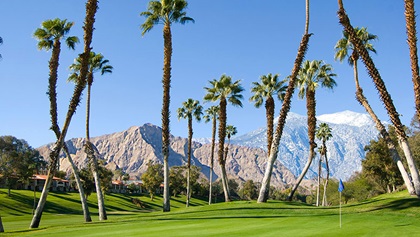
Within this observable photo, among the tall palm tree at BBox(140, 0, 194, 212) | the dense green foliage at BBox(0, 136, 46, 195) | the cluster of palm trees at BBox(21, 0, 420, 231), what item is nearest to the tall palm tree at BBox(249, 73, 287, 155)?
the cluster of palm trees at BBox(21, 0, 420, 231)

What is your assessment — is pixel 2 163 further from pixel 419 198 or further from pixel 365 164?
pixel 419 198

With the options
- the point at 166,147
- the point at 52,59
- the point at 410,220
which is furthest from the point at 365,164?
the point at 52,59

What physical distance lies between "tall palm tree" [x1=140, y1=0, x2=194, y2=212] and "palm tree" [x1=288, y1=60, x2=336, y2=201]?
1669 centimetres

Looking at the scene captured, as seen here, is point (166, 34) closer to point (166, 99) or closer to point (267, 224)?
point (166, 99)

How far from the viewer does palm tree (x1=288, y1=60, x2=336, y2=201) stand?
49688mm

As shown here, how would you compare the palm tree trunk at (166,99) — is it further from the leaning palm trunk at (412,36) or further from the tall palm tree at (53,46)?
the leaning palm trunk at (412,36)

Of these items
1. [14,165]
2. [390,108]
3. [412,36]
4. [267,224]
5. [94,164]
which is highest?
[412,36]

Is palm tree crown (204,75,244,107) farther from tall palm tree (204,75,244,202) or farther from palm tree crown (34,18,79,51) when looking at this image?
palm tree crown (34,18,79,51)

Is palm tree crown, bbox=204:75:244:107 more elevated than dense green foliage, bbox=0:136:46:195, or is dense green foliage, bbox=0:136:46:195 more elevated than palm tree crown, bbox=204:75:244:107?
palm tree crown, bbox=204:75:244:107

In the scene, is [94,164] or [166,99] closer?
[94,164]

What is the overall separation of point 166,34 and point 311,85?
19.5 m

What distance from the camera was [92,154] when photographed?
39.5 meters

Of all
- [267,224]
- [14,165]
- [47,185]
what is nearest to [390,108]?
[267,224]

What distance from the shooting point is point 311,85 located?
165 ft
